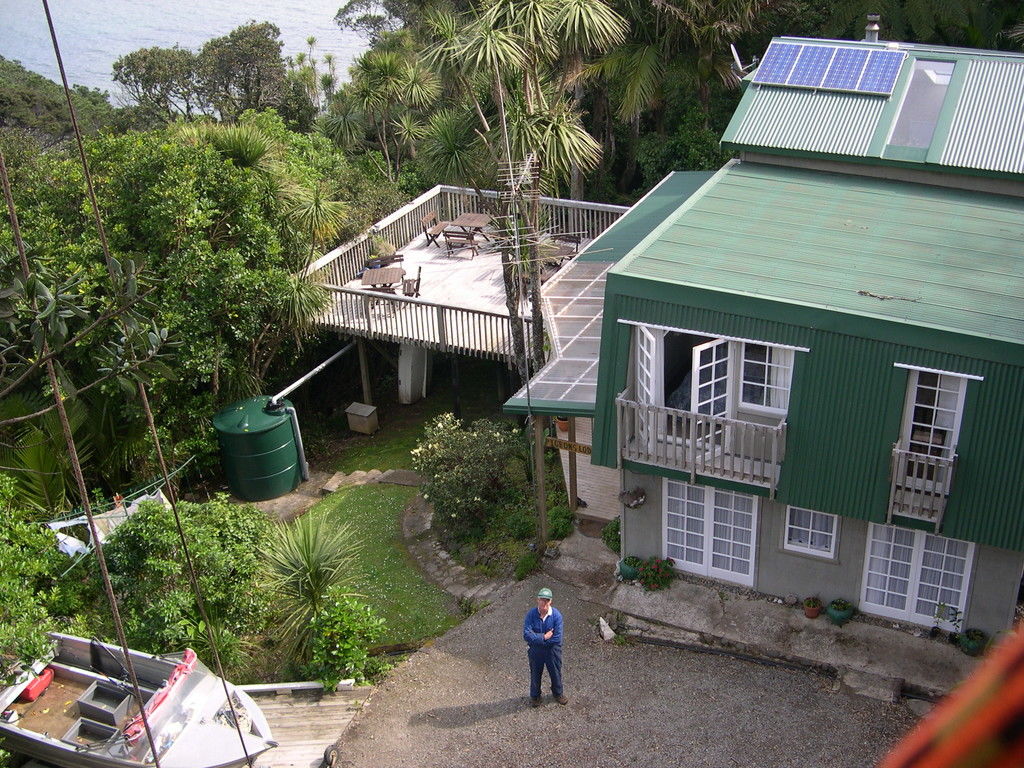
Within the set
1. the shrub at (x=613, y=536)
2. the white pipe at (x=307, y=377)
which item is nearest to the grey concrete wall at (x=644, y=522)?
the shrub at (x=613, y=536)

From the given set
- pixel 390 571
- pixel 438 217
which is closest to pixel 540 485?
pixel 390 571

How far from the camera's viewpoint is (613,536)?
1661 cm

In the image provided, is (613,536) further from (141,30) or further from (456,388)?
(141,30)

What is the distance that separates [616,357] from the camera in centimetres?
1427

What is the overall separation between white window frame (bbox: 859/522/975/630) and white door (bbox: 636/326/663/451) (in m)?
3.26

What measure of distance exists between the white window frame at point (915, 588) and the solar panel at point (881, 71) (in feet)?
25.2

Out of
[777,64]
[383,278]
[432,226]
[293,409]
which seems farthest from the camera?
[432,226]

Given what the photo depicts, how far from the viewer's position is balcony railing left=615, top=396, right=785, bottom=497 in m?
13.5

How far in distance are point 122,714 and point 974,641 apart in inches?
438

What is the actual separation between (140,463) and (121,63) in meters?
26.8

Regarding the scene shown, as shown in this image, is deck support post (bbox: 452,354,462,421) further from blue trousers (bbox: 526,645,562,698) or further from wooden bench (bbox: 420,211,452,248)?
blue trousers (bbox: 526,645,562,698)

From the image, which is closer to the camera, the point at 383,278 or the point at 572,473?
the point at 572,473

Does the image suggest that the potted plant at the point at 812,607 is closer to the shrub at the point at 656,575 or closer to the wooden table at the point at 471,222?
the shrub at the point at 656,575

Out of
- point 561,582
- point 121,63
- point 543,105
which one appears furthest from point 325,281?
point 121,63
